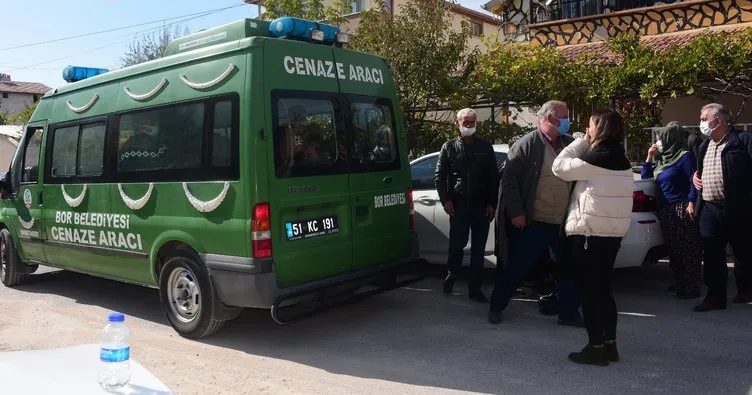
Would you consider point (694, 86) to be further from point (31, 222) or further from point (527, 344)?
point (31, 222)

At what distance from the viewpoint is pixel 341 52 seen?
5.55 m

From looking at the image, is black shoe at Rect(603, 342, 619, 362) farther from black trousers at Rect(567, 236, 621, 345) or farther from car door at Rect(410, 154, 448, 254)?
car door at Rect(410, 154, 448, 254)

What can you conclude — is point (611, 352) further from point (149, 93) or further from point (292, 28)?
point (149, 93)

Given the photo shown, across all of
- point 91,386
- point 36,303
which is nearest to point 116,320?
point 91,386

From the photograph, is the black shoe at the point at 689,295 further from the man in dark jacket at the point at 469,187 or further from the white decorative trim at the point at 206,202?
the white decorative trim at the point at 206,202

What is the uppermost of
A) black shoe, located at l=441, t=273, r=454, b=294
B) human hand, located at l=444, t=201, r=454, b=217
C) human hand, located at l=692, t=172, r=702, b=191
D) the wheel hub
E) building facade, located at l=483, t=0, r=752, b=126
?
building facade, located at l=483, t=0, r=752, b=126

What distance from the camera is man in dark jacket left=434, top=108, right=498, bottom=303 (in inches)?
239

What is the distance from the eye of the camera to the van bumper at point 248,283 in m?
4.72

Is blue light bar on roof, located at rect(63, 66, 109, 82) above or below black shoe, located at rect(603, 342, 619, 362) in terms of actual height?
above

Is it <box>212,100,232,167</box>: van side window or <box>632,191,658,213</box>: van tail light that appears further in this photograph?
<box>632,191,658,213</box>: van tail light

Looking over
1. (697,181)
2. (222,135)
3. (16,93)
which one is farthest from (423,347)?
(16,93)

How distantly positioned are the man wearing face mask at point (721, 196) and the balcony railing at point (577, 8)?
11254mm

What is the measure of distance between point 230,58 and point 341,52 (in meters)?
1.07

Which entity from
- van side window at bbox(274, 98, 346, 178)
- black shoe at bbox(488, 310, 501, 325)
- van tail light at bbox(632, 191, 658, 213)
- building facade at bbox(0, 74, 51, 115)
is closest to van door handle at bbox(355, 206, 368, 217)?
van side window at bbox(274, 98, 346, 178)
